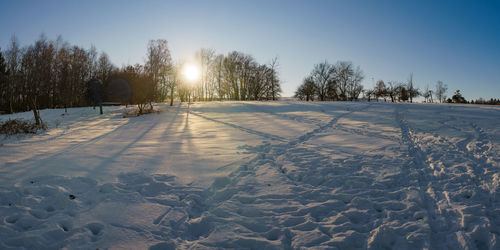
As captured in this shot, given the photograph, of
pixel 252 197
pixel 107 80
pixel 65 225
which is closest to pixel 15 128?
pixel 65 225

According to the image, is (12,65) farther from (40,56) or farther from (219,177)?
(219,177)

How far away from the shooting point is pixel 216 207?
4234 mm

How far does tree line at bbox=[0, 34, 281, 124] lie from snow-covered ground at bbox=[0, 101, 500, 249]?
15.7 metres

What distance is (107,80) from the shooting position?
3359 centimetres

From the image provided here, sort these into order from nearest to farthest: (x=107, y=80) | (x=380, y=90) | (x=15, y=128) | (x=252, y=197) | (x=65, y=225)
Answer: (x=65, y=225), (x=252, y=197), (x=15, y=128), (x=107, y=80), (x=380, y=90)

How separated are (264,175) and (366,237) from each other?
2.85 meters

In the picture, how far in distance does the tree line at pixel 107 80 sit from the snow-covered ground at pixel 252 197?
15.7m

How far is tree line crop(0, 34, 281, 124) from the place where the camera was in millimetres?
21844

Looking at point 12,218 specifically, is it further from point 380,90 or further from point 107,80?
point 380,90

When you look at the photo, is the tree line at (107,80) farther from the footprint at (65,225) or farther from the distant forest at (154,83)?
the footprint at (65,225)

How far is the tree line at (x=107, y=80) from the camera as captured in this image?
21.8 m

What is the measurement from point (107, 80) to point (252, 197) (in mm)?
36649

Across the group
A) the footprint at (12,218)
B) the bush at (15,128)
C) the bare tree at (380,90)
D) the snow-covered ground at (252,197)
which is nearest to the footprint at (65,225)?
the snow-covered ground at (252,197)

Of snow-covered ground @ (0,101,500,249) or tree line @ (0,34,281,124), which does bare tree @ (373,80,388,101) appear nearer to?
tree line @ (0,34,281,124)
